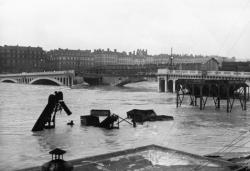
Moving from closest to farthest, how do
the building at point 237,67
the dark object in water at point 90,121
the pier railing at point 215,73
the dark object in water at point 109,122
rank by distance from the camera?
1. the dark object in water at point 109,122
2. the dark object in water at point 90,121
3. the pier railing at point 215,73
4. the building at point 237,67

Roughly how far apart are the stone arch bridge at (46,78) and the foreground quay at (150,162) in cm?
11074

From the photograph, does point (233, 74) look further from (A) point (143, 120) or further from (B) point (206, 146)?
(B) point (206, 146)

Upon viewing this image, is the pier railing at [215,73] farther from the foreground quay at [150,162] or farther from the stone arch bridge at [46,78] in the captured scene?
the foreground quay at [150,162]

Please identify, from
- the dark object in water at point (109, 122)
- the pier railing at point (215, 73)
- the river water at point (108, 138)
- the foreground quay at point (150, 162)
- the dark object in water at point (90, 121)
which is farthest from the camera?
the pier railing at point (215, 73)

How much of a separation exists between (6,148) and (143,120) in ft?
52.1

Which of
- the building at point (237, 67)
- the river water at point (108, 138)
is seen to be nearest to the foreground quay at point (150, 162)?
the river water at point (108, 138)

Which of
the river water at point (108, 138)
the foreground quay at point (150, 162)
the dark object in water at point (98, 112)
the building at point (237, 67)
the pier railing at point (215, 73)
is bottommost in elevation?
the river water at point (108, 138)

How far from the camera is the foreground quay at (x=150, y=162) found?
1609cm

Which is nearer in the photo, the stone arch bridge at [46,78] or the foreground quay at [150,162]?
the foreground quay at [150,162]

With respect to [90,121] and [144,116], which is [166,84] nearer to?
[144,116]

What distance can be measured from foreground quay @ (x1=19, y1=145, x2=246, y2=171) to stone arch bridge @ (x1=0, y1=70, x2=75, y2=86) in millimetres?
110741

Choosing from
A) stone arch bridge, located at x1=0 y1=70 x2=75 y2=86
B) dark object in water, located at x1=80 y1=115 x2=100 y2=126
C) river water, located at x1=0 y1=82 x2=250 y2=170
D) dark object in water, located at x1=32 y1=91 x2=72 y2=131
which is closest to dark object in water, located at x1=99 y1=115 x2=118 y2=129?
river water, located at x1=0 y1=82 x2=250 y2=170

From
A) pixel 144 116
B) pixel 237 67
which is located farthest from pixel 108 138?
pixel 237 67

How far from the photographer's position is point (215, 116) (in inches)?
1721
